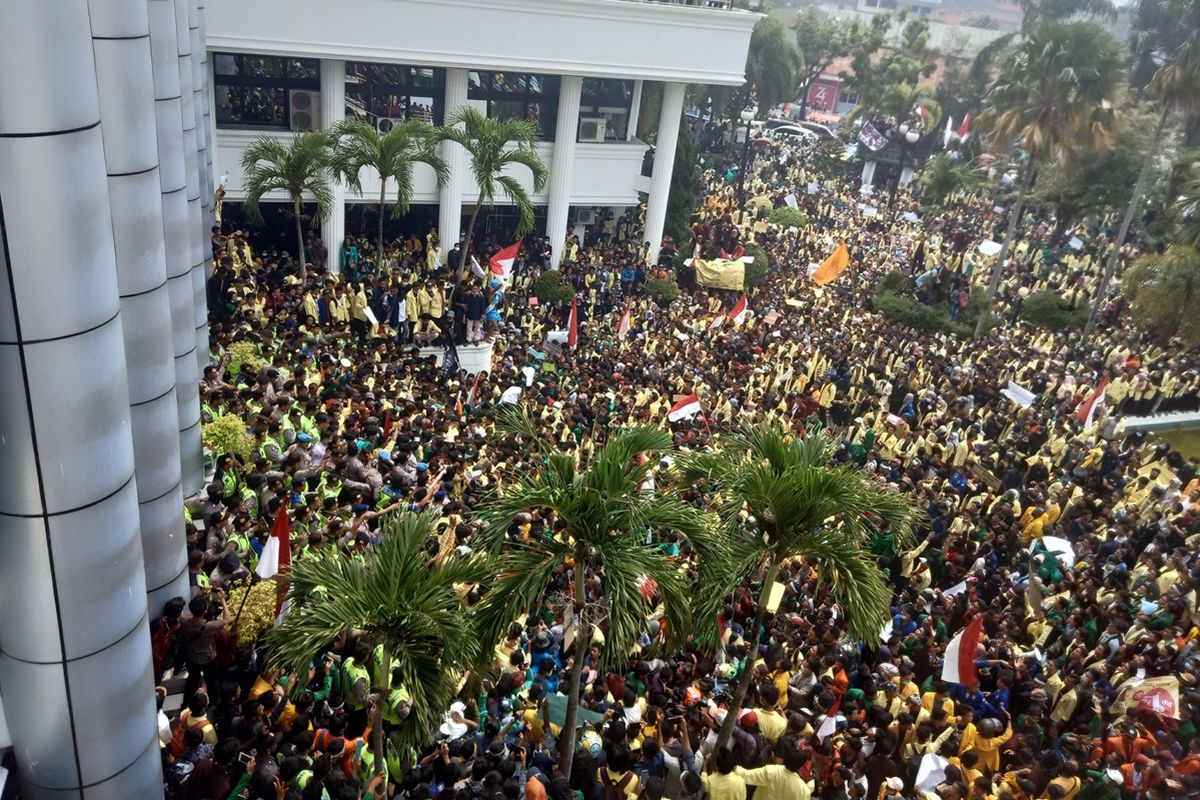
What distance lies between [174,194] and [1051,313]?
2554cm

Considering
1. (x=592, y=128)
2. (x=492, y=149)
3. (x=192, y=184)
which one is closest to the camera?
(x=192, y=184)

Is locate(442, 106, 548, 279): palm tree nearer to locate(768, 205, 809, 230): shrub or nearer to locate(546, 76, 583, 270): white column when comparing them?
locate(546, 76, 583, 270): white column

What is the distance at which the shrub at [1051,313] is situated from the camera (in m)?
27.8

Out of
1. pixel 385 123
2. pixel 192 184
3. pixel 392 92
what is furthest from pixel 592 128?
pixel 192 184

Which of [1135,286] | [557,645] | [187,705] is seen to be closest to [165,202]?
[187,705]

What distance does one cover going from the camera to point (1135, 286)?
23.3 metres

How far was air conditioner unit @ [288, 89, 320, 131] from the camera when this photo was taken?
2244 centimetres

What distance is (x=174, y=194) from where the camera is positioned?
9.72 m

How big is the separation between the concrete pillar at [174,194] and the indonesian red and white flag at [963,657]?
8.10m

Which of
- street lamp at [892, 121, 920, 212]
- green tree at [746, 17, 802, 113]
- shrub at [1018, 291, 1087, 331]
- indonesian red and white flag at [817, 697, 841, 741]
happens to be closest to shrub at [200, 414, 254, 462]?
indonesian red and white flag at [817, 697, 841, 741]

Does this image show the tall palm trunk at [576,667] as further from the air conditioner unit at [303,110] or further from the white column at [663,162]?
the white column at [663,162]

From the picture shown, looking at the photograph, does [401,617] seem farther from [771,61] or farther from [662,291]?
[771,61]

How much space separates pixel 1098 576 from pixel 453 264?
16101 millimetres

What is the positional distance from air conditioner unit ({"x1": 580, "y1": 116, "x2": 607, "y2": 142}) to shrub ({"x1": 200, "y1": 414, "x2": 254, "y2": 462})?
1803 cm
